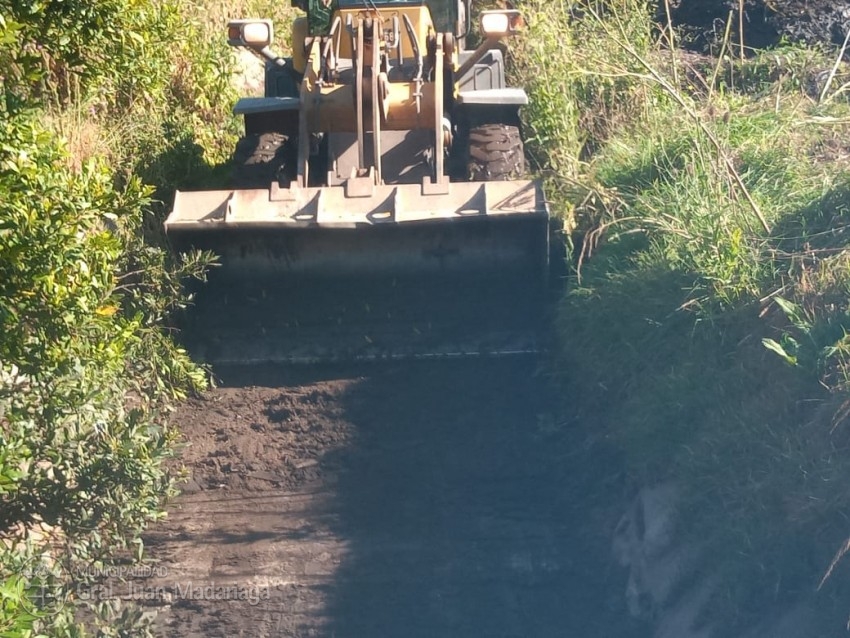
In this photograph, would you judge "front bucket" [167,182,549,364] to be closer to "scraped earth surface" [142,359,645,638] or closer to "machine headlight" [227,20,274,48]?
"scraped earth surface" [142,359,645,638]

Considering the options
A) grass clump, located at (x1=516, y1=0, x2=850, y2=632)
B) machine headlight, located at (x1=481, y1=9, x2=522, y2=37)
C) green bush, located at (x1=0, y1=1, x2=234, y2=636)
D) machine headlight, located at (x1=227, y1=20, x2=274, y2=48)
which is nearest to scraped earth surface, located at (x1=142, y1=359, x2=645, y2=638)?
green bush, located at (x1=0, y1=1, x2=234, y2=636)

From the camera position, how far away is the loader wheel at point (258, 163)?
26.6 feet

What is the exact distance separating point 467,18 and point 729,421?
182 inches

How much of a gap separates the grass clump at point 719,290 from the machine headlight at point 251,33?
2295mm

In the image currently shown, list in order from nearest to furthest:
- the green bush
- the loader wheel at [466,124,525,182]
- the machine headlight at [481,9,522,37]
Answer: the green bush < the machine headlight at [481,9,522,37] < the loader wheel at [466,124,525,182]

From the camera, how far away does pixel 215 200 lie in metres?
7.10

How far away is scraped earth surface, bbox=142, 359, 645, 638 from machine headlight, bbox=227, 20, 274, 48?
7.84ft

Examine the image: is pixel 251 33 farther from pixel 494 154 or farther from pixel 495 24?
pixel 494 154

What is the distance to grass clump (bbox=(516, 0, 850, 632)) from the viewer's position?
4910mm

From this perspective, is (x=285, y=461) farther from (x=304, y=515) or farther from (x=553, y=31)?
(x=553, y=31)

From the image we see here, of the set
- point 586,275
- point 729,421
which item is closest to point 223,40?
point 586,275

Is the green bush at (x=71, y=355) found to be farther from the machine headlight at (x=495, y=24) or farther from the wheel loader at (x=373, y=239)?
the machine headlight at (x=495, y=24)

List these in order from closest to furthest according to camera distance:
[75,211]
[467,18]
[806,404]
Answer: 1. [75,211]
2. [806,404]
3. [467,18]

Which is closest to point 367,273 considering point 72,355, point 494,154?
point 494,154
